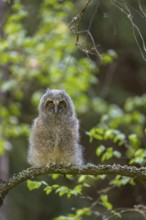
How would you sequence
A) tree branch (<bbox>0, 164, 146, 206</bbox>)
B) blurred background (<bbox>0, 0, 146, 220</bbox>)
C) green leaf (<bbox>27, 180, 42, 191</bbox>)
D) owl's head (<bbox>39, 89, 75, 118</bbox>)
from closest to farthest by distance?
tree branch (<bbox>0, 164, 146, 206</bbox>) < green leaf (<bbox>27, 180, 42, 191</bbox>) < owl's head (<bbox>39, 89, 75, 118</bbox>) < blurred background (<bbox>0, 0, 146, 220</bbox>)

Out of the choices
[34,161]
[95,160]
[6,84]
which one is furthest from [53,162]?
[95,160]

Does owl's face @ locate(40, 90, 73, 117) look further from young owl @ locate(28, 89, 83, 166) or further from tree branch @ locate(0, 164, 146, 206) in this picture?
tree branch @ locate(0, 164, 146, 206)

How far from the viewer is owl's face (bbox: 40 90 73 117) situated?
5.65 metres

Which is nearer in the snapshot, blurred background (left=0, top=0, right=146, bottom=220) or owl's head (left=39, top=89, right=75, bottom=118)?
owl's head (left=39, top=89, right=75, bottom=118)

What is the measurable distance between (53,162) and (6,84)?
3.61 meters

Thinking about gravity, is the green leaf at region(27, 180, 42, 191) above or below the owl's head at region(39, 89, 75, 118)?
below

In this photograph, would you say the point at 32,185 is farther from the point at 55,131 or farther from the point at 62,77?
the point at 62,77

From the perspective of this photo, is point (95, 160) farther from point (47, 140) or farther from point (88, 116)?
point (47, 140)

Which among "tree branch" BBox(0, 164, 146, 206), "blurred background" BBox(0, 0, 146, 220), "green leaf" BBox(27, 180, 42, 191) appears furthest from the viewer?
"blurred background" BBox(0, 0, 146, 220)

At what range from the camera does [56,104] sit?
5.64 meters

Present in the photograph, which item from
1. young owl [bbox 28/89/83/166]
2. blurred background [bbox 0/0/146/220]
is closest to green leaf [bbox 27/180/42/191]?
young owl [bbox 28/89/83/166]

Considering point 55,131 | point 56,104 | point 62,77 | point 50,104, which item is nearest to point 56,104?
point 56,104

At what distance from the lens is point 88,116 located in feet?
38.4

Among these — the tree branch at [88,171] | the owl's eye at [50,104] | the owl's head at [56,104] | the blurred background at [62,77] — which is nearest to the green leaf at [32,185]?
the tree branch at [88,171]
